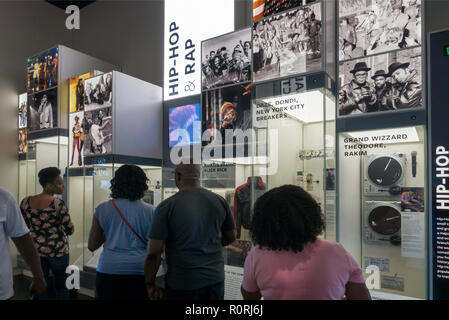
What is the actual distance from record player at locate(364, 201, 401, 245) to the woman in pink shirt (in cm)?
268

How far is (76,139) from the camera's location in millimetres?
5883

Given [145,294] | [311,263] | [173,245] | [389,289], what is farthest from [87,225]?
[311,263]

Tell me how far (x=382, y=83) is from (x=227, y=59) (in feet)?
6.47

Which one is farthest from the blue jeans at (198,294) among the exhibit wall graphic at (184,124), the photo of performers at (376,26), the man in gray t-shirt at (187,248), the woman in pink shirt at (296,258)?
the exhibit wall graphic at (184,124)

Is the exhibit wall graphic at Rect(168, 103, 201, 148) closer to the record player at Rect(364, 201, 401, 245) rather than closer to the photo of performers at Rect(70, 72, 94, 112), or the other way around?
the photo of performers at Rect(70, 72, 94, 112)

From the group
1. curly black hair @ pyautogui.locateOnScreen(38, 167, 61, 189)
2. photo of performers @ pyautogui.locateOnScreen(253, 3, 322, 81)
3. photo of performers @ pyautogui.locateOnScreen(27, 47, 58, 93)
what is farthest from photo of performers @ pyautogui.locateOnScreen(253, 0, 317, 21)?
photo of performers @ pyautogui.locateOnScreen(27, 47, 58, 93)

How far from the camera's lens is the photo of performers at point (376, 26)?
11.1ft

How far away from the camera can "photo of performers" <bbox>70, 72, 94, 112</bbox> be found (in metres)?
5.84

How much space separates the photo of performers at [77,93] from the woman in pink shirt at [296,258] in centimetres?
519

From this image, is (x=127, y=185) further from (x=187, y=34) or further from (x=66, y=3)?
(x=66, y=3)

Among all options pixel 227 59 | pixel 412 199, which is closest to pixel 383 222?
pixel 412 199

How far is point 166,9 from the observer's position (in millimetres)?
6008

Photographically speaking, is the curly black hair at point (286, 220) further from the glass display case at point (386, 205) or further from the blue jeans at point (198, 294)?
the glass display case at point (386, 205)

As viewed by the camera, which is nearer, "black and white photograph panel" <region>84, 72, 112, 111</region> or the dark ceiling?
"black and white photograph panel" <region>84, 72, 112, 111</region>
